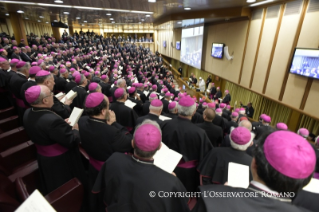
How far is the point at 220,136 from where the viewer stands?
324cm

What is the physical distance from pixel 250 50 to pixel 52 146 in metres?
8.67

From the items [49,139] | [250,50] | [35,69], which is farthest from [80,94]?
[250,50]

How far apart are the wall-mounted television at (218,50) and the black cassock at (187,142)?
28.7ft

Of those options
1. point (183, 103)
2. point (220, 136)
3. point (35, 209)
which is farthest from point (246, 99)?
point (35, 209)

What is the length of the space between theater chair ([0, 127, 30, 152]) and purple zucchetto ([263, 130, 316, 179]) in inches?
143

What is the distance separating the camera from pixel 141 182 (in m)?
1.28

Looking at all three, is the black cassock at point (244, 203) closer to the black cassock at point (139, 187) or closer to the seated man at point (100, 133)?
the black cassock at point (139, 187)

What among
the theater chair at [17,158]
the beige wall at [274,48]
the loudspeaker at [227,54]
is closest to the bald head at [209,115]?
the theater chair at [17,158]

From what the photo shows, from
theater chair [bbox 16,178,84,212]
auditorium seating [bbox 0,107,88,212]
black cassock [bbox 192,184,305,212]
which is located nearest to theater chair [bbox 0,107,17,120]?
auditorium seating [bbox 0,107,88,212]

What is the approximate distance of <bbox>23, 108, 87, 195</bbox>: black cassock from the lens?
6.53 feet

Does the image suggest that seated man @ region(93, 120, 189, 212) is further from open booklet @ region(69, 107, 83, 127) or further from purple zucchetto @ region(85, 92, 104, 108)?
open booklet @ region(69, 107, 83, 127)

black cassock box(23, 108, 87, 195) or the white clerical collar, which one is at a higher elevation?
the white clerical collar

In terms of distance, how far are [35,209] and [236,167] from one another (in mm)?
1736

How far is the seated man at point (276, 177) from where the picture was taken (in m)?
0.90
